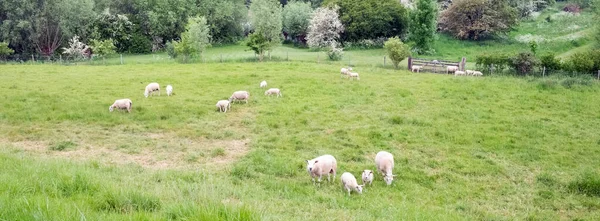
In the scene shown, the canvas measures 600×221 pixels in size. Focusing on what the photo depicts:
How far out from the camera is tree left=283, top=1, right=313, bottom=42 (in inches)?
2413

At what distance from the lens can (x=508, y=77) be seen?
28484 millimetres

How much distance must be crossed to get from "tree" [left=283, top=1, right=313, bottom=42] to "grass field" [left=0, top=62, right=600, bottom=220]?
34.7 m

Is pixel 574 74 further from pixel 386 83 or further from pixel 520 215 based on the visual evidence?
pixel 520 215

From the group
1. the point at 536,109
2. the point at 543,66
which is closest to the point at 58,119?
the point at 536,109

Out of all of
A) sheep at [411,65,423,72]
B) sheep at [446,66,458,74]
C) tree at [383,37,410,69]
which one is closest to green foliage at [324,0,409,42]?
tree at [383,37,410,69]

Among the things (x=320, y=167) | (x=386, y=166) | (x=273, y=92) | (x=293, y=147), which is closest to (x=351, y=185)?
(x=320, y=167)

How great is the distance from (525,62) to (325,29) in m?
28.8

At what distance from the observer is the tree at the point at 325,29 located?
54094 mm

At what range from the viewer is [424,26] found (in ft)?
150

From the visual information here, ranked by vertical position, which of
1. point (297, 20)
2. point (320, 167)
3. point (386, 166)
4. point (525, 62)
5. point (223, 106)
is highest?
point (297, 20)

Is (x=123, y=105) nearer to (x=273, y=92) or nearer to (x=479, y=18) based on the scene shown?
(x=273, y=92)

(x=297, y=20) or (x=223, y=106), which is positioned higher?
(x=297, y=20)

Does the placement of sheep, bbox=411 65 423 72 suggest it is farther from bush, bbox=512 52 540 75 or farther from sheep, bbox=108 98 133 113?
sheep, bbox=108 98 133 113

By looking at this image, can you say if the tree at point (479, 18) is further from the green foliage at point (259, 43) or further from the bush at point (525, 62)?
the green foliage at point (259, 43)
